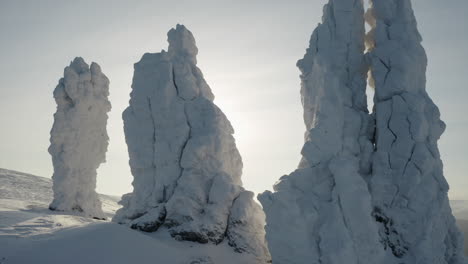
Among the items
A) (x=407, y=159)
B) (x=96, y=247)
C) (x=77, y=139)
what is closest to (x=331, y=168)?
(x=407, y=159)

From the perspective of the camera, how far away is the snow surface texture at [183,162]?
19656mm

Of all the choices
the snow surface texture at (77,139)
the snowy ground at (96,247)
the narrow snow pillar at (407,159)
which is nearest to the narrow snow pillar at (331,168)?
the narrow snow pillar at (407,159)

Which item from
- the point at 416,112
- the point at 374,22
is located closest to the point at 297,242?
the point at 416,112

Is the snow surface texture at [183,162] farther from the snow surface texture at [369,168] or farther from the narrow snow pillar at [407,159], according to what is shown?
the narrow snow pillar at [407,159]

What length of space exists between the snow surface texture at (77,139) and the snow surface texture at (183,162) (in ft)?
46.2

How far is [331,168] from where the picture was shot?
15.9 meters

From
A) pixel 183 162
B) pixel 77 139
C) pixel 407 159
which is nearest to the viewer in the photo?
pixel 407 159

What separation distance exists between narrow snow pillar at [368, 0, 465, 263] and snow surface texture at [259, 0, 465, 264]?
0.13 feet

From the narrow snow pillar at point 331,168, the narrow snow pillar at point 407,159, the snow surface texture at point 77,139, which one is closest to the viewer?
the narrow snow pillar at point 331,168

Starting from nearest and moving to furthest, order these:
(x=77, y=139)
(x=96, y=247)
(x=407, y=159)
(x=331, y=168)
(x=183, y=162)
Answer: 1. (x=331, y=168)
2. (x=407, y=159)
3. (x=96, y=247)
4. (x=183, y=162)
5. (x=77, y=139)

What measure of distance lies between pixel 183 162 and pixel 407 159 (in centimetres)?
1143

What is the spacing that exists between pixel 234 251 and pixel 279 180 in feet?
14.9

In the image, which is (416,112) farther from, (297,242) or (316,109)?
(297,242)

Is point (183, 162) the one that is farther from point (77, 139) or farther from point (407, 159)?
point (77, 139)
